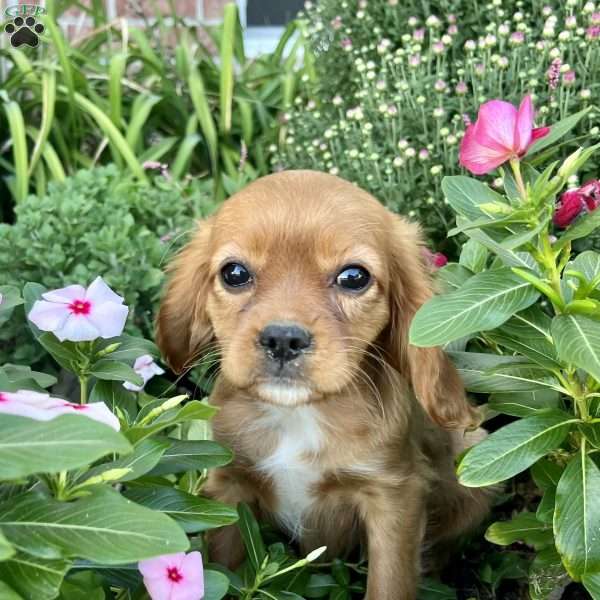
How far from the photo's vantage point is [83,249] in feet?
9.82

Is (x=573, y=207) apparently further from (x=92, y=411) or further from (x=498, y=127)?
(x=92, y=411)

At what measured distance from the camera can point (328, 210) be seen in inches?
72.2

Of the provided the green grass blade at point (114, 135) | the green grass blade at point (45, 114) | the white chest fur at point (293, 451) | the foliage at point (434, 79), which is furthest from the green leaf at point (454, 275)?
the green grass blade at point (45, 114)

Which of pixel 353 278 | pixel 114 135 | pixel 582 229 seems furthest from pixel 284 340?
pixel 114 135

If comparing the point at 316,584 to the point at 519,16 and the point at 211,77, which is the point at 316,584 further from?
the point at 211,77

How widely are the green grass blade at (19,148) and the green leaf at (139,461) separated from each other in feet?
8.76

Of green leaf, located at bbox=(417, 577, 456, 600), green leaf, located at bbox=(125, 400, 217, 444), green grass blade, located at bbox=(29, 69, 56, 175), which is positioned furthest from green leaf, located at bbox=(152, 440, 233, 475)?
green grass blade, located at bbox=(29, 69, 56, 175)

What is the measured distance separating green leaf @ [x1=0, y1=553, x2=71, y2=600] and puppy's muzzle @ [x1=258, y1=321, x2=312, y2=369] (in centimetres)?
67

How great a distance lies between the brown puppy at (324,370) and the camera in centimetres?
173

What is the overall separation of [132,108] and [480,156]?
3.08 m

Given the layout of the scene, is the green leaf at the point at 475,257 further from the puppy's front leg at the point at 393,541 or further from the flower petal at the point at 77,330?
the flower petal at the point at 77,330

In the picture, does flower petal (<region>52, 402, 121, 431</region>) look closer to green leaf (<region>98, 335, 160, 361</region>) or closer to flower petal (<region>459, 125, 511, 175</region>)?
green leaf (<region>98, 335, 160, 361</region>)

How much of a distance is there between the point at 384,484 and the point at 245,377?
1.52 feet

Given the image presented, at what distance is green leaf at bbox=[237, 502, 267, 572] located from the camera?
175 cm
